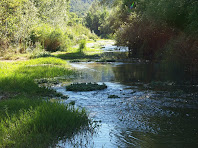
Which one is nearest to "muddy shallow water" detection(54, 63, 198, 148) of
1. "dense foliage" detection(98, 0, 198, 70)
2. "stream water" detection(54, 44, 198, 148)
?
"stream water" detection(54, 44, 198, 148)

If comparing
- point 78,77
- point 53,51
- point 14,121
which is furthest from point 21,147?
point 53,51

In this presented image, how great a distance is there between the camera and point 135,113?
7.87 m

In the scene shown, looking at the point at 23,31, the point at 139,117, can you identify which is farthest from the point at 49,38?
the point at 139,117

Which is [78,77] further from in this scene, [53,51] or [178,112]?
[53,51]

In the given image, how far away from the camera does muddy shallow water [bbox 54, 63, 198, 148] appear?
5707mm

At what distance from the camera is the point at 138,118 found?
737cm

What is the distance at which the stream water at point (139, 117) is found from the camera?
224 inches

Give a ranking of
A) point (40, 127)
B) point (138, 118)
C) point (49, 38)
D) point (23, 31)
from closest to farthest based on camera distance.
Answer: point (40, 127)
point (138, 118)
point (23, 31)
point (49, 38)

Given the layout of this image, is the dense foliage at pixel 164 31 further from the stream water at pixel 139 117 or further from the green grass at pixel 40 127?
the green grass at pixel 40 127

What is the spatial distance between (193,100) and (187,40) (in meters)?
6.64

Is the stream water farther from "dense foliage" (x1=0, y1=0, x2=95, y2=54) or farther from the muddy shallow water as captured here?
"dense foliage" (x1=0, y1=0, x2=95, y2=54)

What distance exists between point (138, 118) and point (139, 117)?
93 millimetres

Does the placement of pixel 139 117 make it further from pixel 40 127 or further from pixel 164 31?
pixel 164 31

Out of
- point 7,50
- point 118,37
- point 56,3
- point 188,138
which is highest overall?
point 56,3
